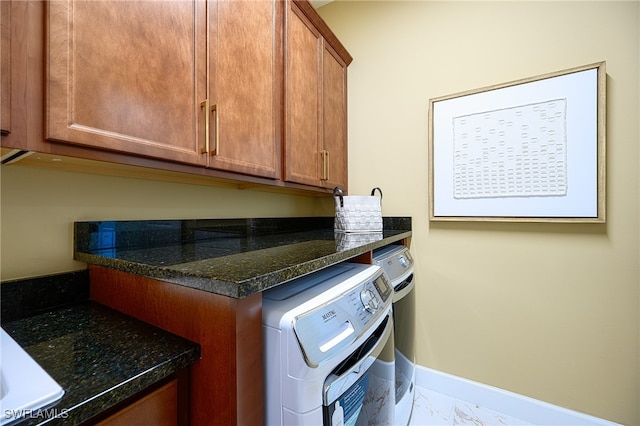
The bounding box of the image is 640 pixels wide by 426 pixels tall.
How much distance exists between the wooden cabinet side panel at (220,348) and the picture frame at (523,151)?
55.7 inches

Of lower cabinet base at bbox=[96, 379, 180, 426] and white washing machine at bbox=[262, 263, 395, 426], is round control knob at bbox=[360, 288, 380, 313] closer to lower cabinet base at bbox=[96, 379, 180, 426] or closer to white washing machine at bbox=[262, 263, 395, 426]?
white washing machine at bbox=[262, 263, 395, 426]

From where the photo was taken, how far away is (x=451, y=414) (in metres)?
1.52

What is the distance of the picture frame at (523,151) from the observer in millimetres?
1322

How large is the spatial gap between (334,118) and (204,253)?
127 centimetres

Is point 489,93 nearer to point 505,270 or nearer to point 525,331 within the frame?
point 505,270

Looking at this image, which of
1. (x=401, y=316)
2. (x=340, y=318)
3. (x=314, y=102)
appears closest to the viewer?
(x=340, y=318)

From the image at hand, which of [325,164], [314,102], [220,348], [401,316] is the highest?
[314,102]

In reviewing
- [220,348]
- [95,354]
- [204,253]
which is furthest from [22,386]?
[204,253]

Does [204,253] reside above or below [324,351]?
above

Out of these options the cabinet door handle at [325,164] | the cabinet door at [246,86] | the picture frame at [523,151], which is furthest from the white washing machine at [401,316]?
the cabinet door at [246,86]

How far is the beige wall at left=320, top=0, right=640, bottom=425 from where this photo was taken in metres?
1.30

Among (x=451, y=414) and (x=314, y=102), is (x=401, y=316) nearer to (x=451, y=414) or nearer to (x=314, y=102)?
(x=451, y=414)

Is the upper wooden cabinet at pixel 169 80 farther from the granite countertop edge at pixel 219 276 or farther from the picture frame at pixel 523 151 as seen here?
the picture frame at pixel 523 151

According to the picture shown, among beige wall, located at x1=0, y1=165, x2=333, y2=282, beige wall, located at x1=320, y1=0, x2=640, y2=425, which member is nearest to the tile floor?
beige wall, located at x1=320, y1=0, x2=640, y2=425
